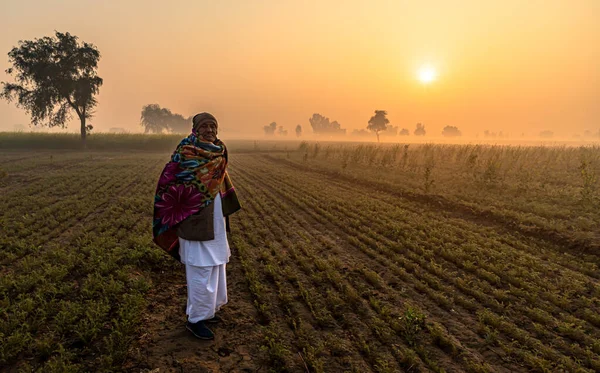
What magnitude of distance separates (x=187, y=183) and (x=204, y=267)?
3.15 ft

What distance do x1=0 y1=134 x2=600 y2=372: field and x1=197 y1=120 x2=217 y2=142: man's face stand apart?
2.36 metres

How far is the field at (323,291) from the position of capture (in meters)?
3.20

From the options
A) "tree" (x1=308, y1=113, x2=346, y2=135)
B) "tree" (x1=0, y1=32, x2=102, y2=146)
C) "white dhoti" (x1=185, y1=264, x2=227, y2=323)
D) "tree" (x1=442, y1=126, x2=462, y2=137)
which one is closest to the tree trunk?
"tree" (x1=0, y1=32, x2=102, y2=146)

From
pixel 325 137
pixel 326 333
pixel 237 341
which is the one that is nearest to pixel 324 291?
pixel 326 333

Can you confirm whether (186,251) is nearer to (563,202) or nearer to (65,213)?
(65,213)

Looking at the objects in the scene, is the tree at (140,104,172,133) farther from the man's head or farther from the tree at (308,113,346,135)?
the man's head

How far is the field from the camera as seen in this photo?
3201mm

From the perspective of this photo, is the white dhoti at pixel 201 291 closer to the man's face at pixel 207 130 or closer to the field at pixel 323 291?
the field at pixel 323 291

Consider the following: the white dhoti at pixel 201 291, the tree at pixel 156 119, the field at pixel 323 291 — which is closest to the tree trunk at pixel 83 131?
the field at pixel 323 291

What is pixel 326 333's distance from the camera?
363cm

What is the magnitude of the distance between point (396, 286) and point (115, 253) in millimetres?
5024

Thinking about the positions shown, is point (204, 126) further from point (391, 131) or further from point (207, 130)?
point (391, 131)

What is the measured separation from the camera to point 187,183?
11.0ft

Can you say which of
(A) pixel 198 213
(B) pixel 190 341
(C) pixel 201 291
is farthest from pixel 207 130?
(B) pixel 190 341
